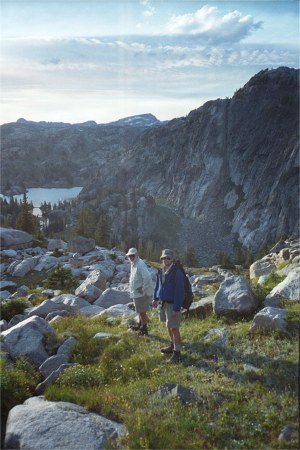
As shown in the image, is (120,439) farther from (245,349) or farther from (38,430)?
(245,349)

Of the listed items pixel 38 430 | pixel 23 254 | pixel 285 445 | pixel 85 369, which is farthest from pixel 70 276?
pixel 285 445

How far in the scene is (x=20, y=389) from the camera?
37.3ft

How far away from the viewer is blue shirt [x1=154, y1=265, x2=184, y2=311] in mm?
12188

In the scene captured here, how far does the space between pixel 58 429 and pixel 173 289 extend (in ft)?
17.1

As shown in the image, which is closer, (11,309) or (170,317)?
(170,317)

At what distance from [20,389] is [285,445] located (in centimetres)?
735

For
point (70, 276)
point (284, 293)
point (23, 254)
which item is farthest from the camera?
point (23, 254)

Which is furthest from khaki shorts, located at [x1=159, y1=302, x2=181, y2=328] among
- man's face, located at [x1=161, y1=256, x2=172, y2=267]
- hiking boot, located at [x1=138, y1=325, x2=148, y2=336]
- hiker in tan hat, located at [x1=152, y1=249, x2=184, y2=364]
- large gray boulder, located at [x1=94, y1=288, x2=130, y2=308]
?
large gray boulder, located at [x1=94, y1=288, x2=130, y2=308]

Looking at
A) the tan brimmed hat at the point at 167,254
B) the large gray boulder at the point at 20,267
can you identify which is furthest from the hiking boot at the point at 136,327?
the large gray boulder at the point at 20,267

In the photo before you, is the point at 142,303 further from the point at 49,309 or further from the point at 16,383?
the point at 49,309

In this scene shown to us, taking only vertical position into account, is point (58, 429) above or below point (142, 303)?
below

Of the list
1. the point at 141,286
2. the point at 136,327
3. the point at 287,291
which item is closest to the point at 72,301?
the point at 136,327

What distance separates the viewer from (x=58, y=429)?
912 cm

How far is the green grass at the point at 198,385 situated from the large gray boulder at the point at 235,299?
438 mm
